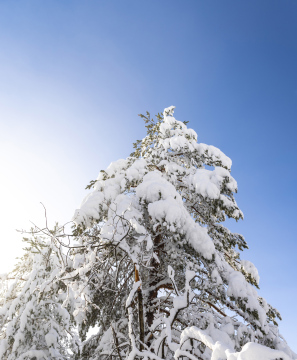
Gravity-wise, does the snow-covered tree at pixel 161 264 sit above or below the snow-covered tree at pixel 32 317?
above

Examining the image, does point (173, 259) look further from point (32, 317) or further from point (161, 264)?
point (32, 317)

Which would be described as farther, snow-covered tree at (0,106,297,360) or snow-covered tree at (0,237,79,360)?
snow-covered tree at (0,237,79,360)

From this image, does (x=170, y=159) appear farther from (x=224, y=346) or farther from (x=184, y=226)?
(x=224, y=346)

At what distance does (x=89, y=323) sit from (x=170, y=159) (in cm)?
600

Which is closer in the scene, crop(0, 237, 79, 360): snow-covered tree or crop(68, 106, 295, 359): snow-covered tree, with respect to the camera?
crop(68, 106, 295, 359): snow-covered tree

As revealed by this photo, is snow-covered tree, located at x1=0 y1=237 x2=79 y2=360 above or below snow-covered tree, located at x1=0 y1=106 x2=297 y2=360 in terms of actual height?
below

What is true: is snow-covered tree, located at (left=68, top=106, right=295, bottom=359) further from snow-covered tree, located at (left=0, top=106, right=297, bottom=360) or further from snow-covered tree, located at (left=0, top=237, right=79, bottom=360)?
snow-covered tree, located at (left=0, top=237, right=79, bottom=360)

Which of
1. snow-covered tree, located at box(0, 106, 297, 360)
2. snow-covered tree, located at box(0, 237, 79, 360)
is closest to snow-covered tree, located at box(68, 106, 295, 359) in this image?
snow-covered tree, located at box(0, 106, 297, 360)

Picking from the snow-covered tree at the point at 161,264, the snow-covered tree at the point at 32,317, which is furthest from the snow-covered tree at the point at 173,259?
the snow-covered tree at the point at 32,317

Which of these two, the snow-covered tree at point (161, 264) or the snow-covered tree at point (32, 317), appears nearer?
the snow-covered tree at point (161, 264)

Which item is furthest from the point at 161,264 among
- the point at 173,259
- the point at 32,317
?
the point at 32,317

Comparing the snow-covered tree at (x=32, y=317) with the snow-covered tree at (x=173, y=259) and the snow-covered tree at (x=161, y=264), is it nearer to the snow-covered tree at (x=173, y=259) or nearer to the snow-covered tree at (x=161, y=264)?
the snow-covered tree at (x=161, y=264)

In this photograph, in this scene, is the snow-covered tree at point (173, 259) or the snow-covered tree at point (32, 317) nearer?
the snow-covered tree at point (173, 259)

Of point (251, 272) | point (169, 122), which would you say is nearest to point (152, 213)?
point (251, 272)
